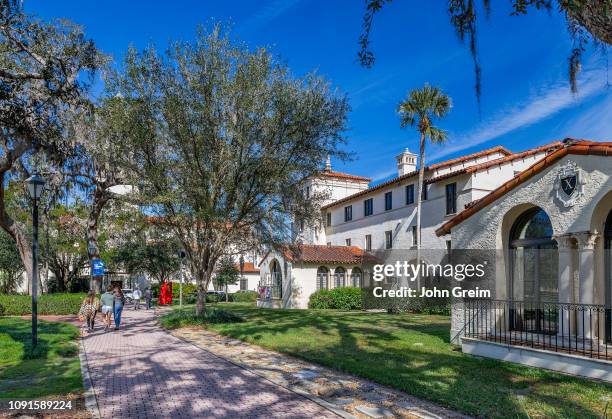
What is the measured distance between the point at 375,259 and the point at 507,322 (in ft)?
78.7

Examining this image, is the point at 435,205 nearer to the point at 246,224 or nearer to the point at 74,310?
the point at 246,224

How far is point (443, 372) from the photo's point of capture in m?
9.70

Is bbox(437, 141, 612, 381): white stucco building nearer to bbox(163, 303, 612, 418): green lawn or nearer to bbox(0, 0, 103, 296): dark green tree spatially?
bbox(163, 303, 612, 418): green lawn

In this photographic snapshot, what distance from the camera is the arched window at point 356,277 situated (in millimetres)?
35469

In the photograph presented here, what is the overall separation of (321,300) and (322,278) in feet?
6.74

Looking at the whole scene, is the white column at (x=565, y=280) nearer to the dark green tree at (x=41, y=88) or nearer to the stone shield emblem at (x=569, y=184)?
the stone shield emblem at (x=569, y=184)

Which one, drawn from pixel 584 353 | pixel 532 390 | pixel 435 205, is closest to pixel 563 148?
pixel 584 353

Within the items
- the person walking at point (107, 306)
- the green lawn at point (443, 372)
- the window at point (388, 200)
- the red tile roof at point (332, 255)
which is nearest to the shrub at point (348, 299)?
the red tile roof at point (332, 255)

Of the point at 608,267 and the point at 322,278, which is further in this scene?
the point at 322,278

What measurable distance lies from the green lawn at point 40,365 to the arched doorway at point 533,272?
31.5 ft

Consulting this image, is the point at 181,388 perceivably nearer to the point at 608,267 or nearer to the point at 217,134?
the point at 608,267

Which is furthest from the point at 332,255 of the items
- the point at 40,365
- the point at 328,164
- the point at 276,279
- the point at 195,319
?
the point at 40,365

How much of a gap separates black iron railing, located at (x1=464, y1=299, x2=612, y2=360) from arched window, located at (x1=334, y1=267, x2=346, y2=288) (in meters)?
22.2

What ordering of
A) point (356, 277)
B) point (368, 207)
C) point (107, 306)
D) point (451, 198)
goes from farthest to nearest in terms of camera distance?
point (368, 207) → point (356, 277) → point (451, 198) → point (107, 306)
